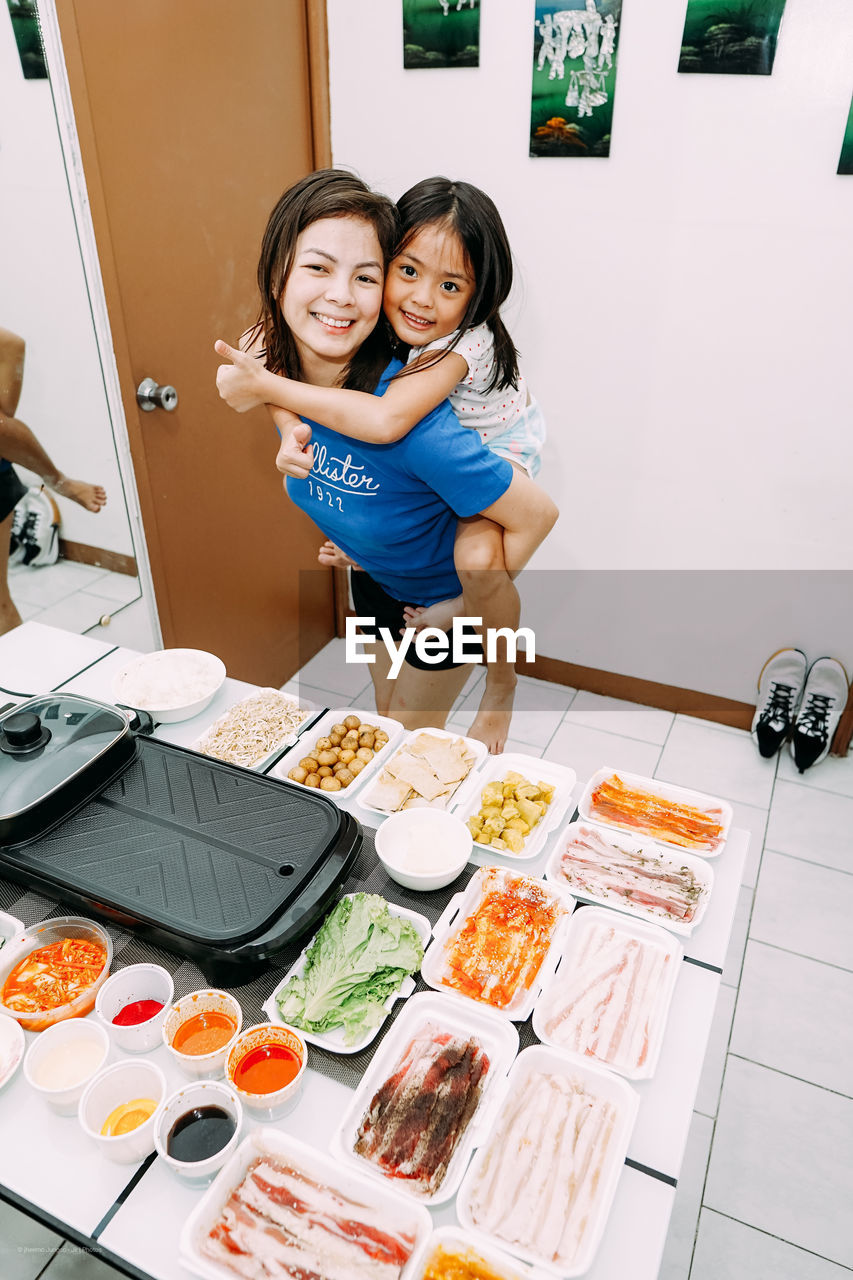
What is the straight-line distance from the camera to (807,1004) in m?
2.02

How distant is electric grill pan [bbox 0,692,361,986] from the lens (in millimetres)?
1072

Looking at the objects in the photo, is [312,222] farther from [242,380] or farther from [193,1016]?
[193,1016]

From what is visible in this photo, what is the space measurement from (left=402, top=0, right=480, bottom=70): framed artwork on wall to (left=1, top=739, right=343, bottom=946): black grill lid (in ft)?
7.14

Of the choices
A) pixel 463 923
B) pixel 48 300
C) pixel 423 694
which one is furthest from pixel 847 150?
pixel 463 923

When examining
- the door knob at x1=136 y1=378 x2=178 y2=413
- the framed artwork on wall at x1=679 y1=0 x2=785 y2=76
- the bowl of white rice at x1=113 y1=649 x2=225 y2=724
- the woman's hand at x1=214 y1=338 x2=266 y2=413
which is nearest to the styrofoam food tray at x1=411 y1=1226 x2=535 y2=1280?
the bowl of white rice at x1=113 y1=649 x2=225 y2=724

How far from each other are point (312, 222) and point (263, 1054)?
126 cm

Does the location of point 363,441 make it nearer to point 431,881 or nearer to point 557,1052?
point 431,881

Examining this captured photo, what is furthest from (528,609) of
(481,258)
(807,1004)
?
(481,258)

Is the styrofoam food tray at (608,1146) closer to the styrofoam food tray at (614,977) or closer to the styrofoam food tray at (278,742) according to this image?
the styrofoam food tray at (614,977)

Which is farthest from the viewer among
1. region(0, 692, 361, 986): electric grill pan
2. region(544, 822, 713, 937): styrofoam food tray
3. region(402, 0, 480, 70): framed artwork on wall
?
region(402, 0, 480, 70): framed artwork on wall

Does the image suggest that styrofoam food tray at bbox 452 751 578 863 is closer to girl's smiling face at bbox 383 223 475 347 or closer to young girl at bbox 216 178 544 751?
young girl at bbox 216 178 544 751

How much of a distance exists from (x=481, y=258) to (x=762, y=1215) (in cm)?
191

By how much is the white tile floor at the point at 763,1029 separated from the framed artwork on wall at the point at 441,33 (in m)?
2.05

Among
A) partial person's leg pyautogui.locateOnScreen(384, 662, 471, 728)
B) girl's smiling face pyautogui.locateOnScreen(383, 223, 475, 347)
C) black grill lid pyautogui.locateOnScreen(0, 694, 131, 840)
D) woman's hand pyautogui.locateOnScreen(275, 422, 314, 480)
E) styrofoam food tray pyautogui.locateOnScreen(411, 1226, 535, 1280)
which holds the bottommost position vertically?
partial person's leg pyautogui.locateOnScreen(384, 662, 471, 728)
